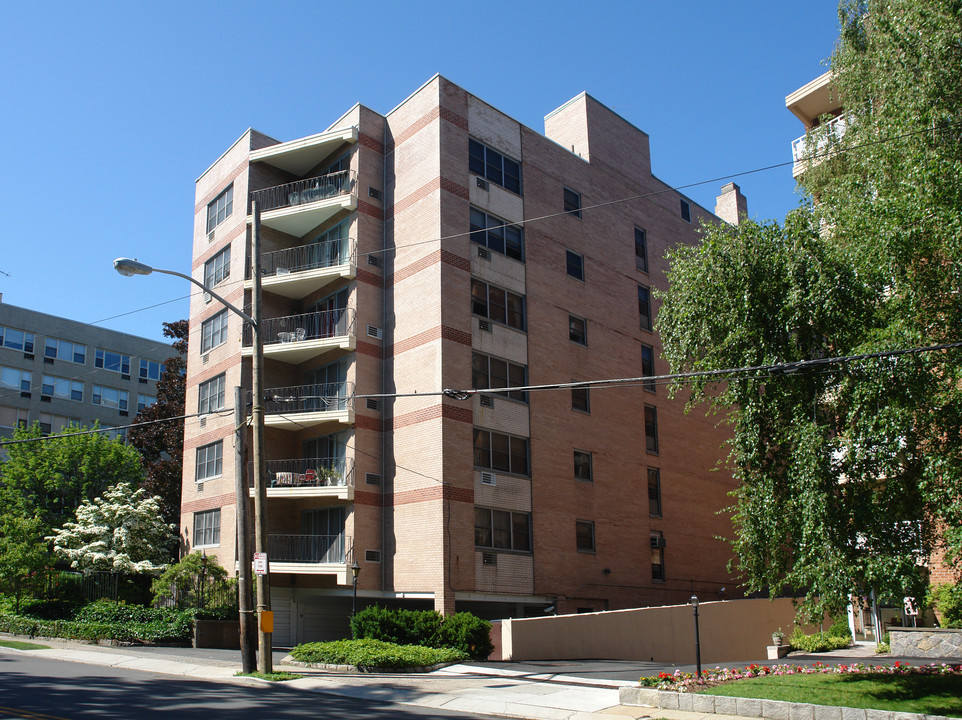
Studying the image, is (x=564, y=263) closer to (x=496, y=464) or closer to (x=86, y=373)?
(x=496, y=464)

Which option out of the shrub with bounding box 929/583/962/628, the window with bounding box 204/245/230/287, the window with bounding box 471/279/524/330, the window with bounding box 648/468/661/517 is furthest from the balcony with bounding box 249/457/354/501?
the shrub with bounding box 929/583/962/628

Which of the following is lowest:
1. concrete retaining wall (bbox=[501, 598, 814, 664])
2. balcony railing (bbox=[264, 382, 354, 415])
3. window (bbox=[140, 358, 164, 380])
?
concrete retaining wall (bbox=[501, 598, 814, 664])

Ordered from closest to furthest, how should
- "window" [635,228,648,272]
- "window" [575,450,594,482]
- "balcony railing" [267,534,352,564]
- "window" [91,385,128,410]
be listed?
"balcony railing" [267,534,352,564], "window" [575,450,594,482], "window" [635,228,648,272], "window" [91,385,128,410]

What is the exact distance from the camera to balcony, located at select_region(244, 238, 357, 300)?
30062 mm

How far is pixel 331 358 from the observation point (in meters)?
30.4

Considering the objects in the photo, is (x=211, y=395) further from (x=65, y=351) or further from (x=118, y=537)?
→ (x=65, y=351)

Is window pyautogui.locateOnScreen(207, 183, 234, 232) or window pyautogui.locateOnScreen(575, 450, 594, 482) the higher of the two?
window pyautogui.locateOnScreen(207, 183, 234, 232)

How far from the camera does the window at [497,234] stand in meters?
30.4

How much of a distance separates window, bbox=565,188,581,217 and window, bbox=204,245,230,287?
45.3 feet

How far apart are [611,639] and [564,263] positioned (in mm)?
14374

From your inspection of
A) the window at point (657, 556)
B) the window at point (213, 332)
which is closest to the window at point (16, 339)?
the window at point (213, 332)

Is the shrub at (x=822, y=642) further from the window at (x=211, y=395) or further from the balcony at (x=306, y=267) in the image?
the window at (x=211, y=395)

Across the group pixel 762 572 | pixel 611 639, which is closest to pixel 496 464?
pixel 611 639

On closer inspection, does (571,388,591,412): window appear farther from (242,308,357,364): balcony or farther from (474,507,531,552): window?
(242,308,357,364): balcony
